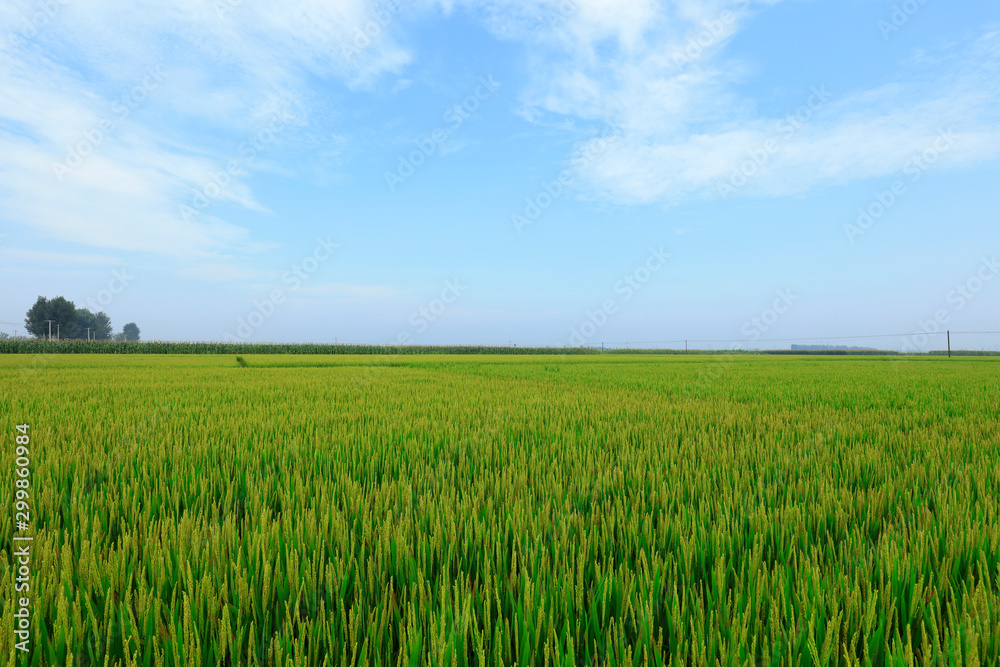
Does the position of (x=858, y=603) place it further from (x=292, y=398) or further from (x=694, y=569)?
(x=292, y=398)

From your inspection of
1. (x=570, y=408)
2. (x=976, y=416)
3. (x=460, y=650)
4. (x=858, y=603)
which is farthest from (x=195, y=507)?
(x=976, y=416)

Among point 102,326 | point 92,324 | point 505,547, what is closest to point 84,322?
point 92,324

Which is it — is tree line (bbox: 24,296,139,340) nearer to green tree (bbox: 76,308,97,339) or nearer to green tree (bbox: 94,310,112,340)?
green tree (bbox: 76,308,97,339)

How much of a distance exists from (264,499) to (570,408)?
352 centimetres

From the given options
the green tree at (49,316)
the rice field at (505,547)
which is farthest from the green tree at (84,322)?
the rice field at (505,547)

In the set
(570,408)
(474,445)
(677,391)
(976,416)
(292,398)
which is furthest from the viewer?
(677,391)

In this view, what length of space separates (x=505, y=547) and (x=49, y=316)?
330 feet

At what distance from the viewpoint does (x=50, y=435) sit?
3.13 m

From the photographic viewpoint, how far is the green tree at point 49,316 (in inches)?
2822

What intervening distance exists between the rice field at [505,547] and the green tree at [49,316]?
96076mm

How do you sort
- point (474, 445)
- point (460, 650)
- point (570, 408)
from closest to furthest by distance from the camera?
point (460, 650), point (474, 445), point (570, 408)

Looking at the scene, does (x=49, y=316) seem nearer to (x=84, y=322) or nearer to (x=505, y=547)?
(x=84, y=322)

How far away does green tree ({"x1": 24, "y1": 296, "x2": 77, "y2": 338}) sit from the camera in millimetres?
71688

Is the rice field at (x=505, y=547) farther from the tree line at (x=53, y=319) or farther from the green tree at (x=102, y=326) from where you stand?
the green tree at (x=102, y=326)
